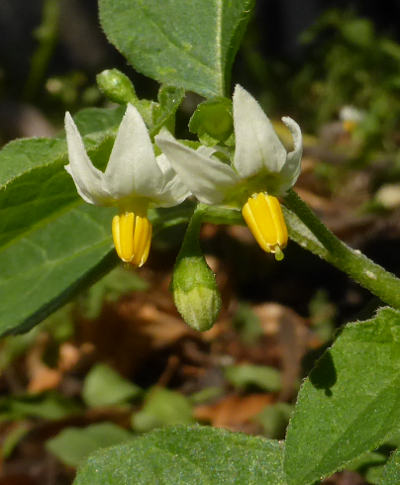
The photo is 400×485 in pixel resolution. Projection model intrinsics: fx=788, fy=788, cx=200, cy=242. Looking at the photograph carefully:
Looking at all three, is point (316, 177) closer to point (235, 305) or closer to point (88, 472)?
point (235, 305)

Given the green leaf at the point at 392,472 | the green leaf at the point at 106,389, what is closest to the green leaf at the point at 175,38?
the green leaf at the point at 392,472

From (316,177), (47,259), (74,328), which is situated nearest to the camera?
(47,259)

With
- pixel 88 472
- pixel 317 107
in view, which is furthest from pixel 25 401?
pixel 317 107

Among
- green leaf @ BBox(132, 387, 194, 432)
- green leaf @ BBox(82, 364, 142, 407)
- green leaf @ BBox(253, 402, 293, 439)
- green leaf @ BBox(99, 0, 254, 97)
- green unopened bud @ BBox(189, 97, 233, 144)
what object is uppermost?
green unopened bud @ BBox(189, 97, 233, 144)

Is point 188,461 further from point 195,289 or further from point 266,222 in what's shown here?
point 266,222

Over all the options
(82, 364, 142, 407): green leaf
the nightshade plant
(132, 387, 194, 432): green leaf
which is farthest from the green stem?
(82, 364, 142, 407): green leaf

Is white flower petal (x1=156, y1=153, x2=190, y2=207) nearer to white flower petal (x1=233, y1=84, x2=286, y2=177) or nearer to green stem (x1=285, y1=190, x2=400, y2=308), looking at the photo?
white flower petal (x1=233, y1=84, x2=286, y2=177)
